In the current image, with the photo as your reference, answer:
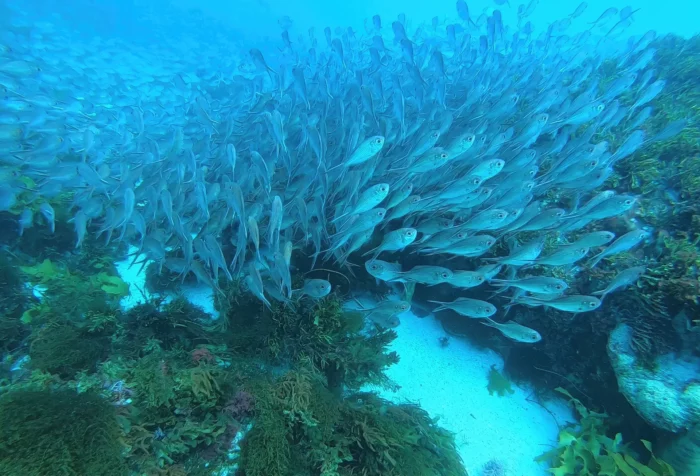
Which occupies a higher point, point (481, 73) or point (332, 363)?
point (481, 73)

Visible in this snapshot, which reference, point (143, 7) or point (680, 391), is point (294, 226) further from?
point (143, 7)

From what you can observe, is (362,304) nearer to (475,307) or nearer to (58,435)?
(475,307)

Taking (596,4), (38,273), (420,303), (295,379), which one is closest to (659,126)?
(420,303)

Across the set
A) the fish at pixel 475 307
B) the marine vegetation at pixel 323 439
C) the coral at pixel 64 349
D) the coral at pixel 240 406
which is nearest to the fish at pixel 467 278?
the fish at pixel 475 307

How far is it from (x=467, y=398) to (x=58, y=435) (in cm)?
459

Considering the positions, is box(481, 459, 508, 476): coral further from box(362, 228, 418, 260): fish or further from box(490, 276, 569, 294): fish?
box(362, 228, 418, 260): fish

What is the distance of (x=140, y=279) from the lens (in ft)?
17.3

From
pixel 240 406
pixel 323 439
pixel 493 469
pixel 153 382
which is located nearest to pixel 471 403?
pixel 493 469

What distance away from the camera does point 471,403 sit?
4.68m

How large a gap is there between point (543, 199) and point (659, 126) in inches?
145

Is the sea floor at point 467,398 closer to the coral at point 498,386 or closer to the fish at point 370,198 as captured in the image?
the coral at point 498,386

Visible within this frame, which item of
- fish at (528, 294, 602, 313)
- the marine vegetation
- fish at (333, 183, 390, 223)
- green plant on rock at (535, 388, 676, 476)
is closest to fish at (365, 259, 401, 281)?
fish at (333, 183, 390, 223)

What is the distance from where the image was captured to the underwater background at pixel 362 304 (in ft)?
9.84

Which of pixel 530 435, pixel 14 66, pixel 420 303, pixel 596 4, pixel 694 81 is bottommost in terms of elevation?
pixel 14 66
